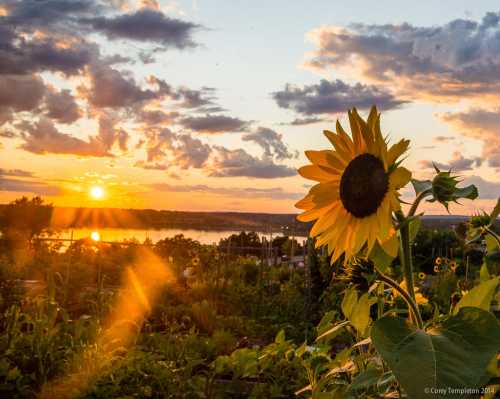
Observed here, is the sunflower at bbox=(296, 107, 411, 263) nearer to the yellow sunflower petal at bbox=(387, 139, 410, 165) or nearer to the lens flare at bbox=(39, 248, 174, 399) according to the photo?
the yellow sunflower petal at bbox=(387, 139, 410, 165)

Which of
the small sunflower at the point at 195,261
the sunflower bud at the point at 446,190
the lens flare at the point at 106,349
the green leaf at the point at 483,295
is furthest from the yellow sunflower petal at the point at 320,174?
the small sunflower at the point at 195,261

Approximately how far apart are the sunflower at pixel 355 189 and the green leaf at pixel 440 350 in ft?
0.57

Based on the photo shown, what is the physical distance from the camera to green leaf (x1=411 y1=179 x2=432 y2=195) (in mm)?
1180

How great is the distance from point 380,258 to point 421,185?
0.17m

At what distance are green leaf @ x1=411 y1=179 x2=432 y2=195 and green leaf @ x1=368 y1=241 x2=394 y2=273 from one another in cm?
13

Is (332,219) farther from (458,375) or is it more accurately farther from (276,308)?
(276,308)

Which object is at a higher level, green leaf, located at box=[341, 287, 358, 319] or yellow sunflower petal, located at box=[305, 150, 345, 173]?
yellow sunflower petal, located at box=[305, 150, 345, 173]

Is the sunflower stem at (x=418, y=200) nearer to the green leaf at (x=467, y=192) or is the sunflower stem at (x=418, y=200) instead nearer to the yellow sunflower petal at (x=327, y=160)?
the green leaf at (x=467, y=192)

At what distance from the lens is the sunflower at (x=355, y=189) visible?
44.9 inches

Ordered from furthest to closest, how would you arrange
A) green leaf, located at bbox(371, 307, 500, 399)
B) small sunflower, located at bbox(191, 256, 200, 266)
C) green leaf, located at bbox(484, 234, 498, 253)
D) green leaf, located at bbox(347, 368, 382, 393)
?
small sunflower, located at bbox(191, 256, 200, 266) < green leaf, located at bbox(484, 234, 498, 253) < green leaf, located at bbox(347, 368, 382, 393) < green leaf, located at bbox(371, 307, 500, 399)

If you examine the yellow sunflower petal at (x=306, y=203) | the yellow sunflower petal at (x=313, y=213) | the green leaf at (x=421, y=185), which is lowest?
the yellow sunflower petal at (x=313, y=213)

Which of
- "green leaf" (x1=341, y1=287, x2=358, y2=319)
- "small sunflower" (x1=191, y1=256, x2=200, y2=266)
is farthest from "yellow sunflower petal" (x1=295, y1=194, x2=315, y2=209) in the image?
"small sunflower" (x1=191, y1=256, x2=200, y2=266)

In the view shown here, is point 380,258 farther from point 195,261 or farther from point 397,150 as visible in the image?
point 195,261

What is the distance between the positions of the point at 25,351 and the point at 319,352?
11.2ft
